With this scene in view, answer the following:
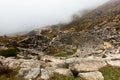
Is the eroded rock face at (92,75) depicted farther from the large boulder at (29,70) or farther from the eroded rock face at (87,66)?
the large boulder at (29,70)

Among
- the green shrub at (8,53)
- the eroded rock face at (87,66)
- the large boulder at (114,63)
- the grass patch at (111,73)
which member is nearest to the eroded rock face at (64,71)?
the eroded rock face at (87,66)

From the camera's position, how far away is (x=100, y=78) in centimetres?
3316

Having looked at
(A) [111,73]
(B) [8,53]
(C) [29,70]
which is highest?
(B) [8,53]

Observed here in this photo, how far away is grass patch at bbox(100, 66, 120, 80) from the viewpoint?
33441 mm

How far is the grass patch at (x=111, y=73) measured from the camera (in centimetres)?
3344

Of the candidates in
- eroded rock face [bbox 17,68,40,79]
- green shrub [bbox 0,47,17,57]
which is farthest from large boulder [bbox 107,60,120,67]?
green shrub [bbox 0,47,17,57]

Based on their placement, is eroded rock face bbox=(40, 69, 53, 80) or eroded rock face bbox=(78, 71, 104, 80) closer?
eroded rock face bbox=(40, 69, 53, 80)

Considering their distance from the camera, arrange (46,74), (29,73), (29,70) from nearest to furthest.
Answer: (29,73) → (46,74) → (29,70)

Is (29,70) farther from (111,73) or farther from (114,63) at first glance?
(114,63)

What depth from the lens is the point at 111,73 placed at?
34.8 meters

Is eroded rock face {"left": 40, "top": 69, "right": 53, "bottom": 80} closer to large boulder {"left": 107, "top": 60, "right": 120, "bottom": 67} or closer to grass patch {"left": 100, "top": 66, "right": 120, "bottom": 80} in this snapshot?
grass patch {"left": 100, "top": 66, "right": 120, "bottom": 80}

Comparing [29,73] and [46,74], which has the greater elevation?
[29,73]

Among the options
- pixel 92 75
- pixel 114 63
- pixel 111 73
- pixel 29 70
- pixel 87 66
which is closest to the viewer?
pixel 29 70

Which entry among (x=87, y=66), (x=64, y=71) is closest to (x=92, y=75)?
(x=87, y=66)
